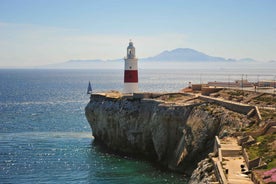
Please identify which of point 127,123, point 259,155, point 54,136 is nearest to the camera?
point 259,155

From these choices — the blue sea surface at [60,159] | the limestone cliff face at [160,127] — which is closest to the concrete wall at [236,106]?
the limestone cliff face at [160,127]

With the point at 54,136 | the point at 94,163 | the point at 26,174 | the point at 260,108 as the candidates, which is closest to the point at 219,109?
the point at 260,108

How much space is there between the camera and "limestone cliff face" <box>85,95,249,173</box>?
1901 inches

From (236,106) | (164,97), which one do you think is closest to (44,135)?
(164,97)

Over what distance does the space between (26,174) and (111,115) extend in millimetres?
19220

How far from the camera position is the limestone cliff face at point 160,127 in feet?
158

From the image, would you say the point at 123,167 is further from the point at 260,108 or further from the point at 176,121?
the point at 260,108

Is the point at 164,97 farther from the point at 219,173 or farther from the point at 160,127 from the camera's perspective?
the point at 219,173

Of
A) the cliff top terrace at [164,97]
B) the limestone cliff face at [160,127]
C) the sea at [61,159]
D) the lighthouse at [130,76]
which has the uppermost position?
the lighthouse at [130,76]

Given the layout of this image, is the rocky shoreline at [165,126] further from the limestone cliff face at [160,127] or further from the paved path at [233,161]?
the paved path at [233,161]

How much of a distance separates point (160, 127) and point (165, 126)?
794mm

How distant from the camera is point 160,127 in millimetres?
56719

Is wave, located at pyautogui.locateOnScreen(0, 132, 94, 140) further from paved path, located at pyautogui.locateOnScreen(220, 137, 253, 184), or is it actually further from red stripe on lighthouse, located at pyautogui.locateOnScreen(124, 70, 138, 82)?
paved path, located at pyautogui.locateOnScreen(220, 137, 253, 184)

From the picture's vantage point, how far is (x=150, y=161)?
188 feet
